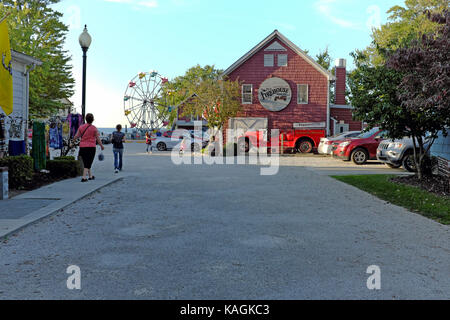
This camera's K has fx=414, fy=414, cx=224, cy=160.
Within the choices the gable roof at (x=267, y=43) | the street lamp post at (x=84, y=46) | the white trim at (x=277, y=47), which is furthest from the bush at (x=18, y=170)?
the white trim at (x=277, y=47)

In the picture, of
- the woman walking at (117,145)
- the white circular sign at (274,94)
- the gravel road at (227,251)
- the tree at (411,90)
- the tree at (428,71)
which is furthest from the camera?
the white circular sign at (274,94)

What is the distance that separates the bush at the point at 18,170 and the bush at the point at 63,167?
6.30 ft

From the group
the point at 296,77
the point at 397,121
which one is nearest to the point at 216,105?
the point at 296,77

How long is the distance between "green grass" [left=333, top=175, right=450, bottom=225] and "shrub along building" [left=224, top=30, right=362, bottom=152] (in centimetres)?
2153

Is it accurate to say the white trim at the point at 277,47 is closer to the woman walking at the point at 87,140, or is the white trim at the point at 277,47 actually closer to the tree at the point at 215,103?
the tree at the point at 215,103

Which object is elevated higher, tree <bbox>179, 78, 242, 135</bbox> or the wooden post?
tree <bbox>179, 78, 242, 135</bbox>

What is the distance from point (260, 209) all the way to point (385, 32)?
4704 cm

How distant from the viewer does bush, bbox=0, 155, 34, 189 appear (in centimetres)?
1028

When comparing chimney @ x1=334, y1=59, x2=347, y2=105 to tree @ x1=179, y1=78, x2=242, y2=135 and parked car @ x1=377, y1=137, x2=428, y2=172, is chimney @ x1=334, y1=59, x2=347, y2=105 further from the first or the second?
parked car @ x1=377, y1=137, x2=428, y2=172

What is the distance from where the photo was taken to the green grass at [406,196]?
808 cm

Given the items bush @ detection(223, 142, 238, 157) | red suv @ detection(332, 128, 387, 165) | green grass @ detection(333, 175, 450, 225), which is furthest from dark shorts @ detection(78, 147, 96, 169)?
bush @ detection(223, 142, 238, 157)

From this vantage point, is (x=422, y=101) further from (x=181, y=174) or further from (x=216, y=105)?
(x=216, y=105)

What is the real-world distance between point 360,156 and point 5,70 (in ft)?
52.9

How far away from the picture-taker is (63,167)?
515 inches
